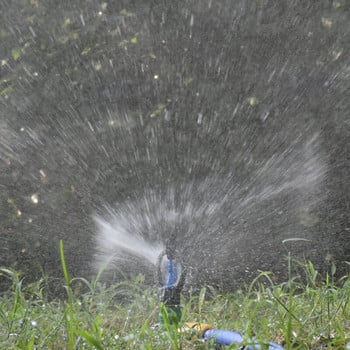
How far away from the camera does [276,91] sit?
4203 millimetres

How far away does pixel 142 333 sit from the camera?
116cm

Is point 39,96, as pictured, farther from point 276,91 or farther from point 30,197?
point 276,91

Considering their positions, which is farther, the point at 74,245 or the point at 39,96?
the point at 74,245

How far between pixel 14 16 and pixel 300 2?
Result: 6.92 ft

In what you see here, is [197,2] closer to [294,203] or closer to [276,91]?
[276,91]

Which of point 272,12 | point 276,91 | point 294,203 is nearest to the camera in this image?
point 272,12

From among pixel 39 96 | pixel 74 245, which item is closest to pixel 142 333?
pixel 39 96

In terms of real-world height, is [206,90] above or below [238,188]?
above

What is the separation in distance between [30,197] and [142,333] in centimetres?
324

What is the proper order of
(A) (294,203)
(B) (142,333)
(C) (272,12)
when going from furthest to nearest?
1. (A) (294,203)
2. (C) (272,12)
3. (B) (142,333)

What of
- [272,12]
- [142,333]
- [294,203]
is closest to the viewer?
[142,333]

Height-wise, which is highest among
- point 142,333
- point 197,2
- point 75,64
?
point 197,2

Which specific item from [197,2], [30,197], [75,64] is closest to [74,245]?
[30,197]

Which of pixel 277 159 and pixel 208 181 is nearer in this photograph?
pixel 208 181
